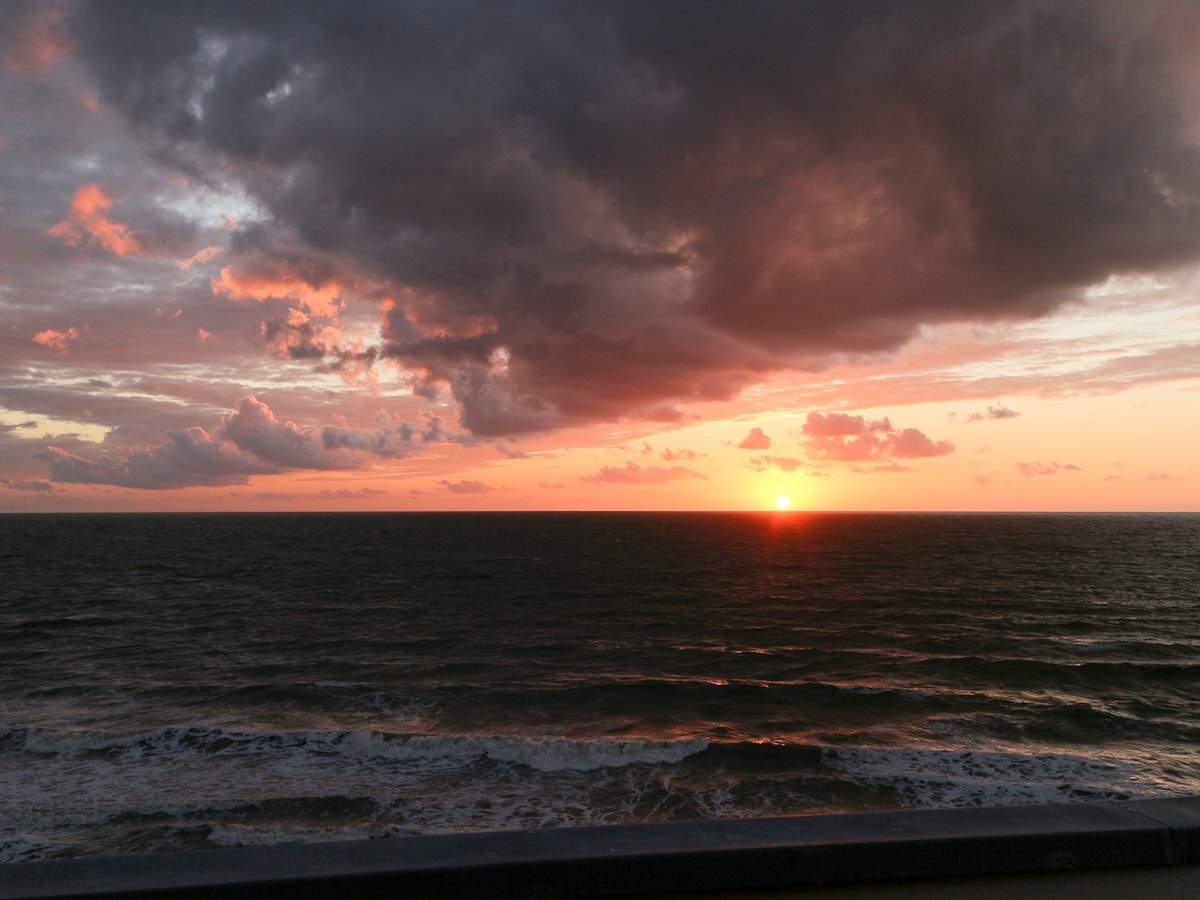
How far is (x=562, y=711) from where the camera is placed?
17688mm

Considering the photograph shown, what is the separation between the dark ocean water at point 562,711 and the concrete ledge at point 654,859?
7.88 meters

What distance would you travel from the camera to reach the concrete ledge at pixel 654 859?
3441 mm

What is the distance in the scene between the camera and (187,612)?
37812 mm

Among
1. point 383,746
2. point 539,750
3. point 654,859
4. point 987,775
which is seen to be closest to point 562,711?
point 539,750

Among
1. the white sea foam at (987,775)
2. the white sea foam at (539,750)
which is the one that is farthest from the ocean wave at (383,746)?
the white sea foam at (987,775)

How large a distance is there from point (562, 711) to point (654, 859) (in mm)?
14752

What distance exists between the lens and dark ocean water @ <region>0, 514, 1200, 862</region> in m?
11.8

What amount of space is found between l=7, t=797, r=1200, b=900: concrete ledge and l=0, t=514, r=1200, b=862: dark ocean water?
7882 mm

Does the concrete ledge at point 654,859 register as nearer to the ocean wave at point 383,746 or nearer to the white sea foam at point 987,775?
the white sea foam at point 987,775

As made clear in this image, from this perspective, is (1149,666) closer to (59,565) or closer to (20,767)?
(20,767)

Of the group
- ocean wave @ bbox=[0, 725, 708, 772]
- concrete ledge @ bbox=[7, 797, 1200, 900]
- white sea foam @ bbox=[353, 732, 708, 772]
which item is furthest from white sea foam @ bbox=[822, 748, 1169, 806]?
concrete ledge @ bbox=[7, 797, 1200, 900]

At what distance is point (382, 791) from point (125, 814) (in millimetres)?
3757

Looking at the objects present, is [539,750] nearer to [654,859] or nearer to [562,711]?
[562,711]

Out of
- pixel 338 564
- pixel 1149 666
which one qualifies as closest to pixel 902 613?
pixel 1149 666
